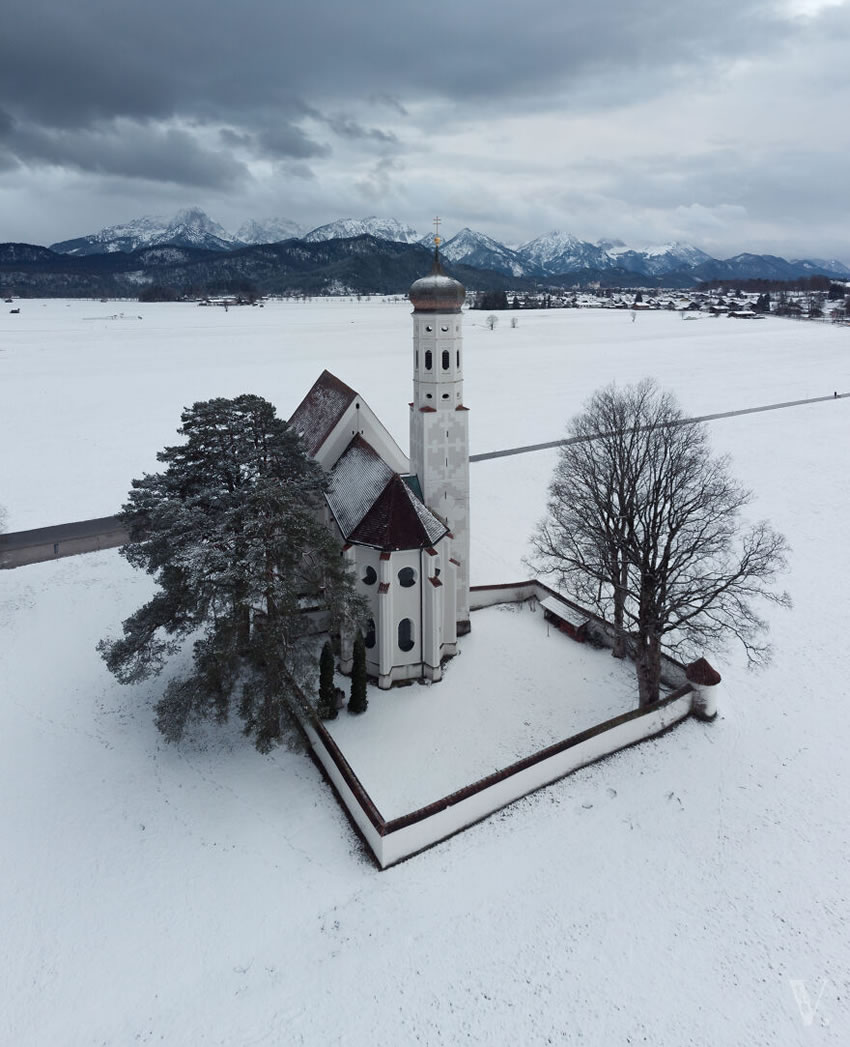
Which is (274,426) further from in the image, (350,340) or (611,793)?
(350,340)

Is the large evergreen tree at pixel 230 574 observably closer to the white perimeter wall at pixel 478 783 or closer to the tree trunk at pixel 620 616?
the white perimeter wall at pixel 478 783

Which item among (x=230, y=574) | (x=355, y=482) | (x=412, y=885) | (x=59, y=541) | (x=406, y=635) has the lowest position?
(x=412, y=885)

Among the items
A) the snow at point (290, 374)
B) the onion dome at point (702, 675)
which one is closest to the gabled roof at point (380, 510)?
the snow at point (290, 374)

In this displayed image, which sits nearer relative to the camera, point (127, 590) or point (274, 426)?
point (274, 426)

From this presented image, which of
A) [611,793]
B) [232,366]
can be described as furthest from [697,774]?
[232,366]

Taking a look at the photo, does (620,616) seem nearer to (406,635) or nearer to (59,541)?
(406,635)

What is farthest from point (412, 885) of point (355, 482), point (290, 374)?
point (290, 374)

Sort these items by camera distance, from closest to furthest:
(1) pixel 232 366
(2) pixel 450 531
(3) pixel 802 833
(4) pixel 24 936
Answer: (4) pixel 24 936
(3) pixel 802 833
(2) pixel 450 531
(1) pixel 232 366

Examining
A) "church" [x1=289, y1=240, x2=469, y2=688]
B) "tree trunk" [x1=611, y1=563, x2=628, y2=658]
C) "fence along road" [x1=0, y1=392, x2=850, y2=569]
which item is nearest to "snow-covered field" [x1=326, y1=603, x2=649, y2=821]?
"tree trunk" [x1=611, y1=563, x2=628, y2=658]
